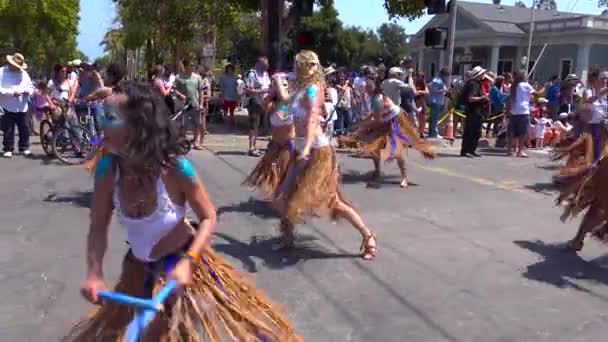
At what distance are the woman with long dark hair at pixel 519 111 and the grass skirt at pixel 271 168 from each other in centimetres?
802

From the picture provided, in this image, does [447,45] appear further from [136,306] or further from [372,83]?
[136,306]

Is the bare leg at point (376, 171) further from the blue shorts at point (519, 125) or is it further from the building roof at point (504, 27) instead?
the building roof at point (504, 27)

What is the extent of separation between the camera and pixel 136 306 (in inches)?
97.9

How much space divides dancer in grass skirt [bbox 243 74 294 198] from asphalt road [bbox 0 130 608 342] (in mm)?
503

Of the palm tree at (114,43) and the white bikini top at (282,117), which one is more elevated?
the palm tree at (114,43)

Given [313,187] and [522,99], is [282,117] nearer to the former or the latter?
[313,187]

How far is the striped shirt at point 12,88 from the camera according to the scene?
11062mm

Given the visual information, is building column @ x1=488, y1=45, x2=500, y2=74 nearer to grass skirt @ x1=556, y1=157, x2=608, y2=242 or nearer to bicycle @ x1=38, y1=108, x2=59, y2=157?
bicycle @ x1=38, y1=108, x2=59, y2=157

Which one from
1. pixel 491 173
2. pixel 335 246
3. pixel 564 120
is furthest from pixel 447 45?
pixel 335 246

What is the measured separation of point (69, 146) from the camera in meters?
11.1

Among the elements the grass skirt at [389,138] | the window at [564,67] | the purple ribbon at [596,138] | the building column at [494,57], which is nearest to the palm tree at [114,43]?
the building column at [494,57]

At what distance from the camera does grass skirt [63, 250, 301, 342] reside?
9.04ft

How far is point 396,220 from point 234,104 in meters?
12.3

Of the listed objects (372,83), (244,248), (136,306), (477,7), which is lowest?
(244,248)
